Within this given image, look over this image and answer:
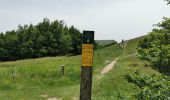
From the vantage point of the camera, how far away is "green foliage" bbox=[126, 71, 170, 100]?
1030 centimetres

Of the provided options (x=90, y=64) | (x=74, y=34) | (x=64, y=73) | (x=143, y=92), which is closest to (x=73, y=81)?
(x=64, y=73)

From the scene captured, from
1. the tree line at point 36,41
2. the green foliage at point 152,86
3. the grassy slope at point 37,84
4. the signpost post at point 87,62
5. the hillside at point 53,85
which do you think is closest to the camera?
the signpost post at point 87,62

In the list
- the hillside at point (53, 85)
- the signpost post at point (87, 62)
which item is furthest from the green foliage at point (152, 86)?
the hillside at point (53, 85)

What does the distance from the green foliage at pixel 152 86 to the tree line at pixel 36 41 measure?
250 feet

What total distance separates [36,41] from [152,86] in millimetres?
80388

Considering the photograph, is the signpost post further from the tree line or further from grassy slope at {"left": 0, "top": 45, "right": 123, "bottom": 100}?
the tree line

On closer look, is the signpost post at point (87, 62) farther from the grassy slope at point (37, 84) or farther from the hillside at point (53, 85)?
the grassy slope at point (37, 84)

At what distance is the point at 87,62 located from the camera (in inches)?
312

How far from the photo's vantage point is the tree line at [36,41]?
88938 mm

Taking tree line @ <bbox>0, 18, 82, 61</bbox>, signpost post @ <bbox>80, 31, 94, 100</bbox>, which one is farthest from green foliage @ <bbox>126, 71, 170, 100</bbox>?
tree line @ <bbox>0, 18, 82, 61</bbox>

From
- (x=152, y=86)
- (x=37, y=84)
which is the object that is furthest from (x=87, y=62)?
(x=37, y=84)

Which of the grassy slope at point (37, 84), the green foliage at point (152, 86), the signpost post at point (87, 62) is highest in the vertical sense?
the signpost post at point (87, 62)

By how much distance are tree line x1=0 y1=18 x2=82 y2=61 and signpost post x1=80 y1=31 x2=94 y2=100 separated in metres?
80.1

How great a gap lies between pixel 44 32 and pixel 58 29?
3502 millimetres
